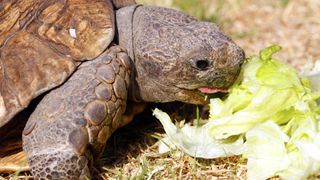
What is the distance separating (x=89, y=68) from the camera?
2855 mm

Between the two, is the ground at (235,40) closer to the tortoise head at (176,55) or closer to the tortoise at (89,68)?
the tortoise at (89,68)

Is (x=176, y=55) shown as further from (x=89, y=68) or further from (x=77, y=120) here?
(x=77, y=120)

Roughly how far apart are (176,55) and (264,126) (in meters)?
0.51

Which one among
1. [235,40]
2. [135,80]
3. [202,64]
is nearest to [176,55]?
[202,64]

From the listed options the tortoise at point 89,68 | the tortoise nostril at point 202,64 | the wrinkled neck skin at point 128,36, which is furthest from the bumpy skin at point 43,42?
the tortoise nostril at point 202,64

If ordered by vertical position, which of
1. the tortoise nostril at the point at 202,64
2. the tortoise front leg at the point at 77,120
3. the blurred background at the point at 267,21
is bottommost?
the blurred background at the point at 267,21

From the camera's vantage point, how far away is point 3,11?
10.1 ft

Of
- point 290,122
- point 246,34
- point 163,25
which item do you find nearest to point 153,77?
point 163,25

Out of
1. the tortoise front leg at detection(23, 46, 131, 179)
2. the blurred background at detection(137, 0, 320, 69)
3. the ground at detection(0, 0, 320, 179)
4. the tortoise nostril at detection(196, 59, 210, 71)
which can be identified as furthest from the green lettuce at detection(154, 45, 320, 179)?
the blurred background at detection(137, 0, 320, 69)

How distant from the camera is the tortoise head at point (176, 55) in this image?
2.95 meters

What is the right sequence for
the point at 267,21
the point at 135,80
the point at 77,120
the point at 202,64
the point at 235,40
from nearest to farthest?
the point at 77,120 → the point at 202,64 → the point at 135,80 → the point at 235,40 → the point at 267,21

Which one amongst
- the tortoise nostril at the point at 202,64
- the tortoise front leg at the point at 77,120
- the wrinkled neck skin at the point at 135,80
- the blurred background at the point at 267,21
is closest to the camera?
the tortoise front leg at the point at 77,120

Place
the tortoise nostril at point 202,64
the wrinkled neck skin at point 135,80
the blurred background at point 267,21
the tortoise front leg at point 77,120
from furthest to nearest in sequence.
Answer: the blurred background at point 267,21
the wrinkled neck skin at point 135,80
the tortoise nostril at point 202,64
the tortoise front leg at point 77,120

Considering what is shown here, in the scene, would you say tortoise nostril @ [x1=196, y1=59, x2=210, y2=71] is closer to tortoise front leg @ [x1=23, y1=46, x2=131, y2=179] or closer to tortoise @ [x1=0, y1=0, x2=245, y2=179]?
tortoise @ [x1=0, y1=0, x2=245, y2=179]
